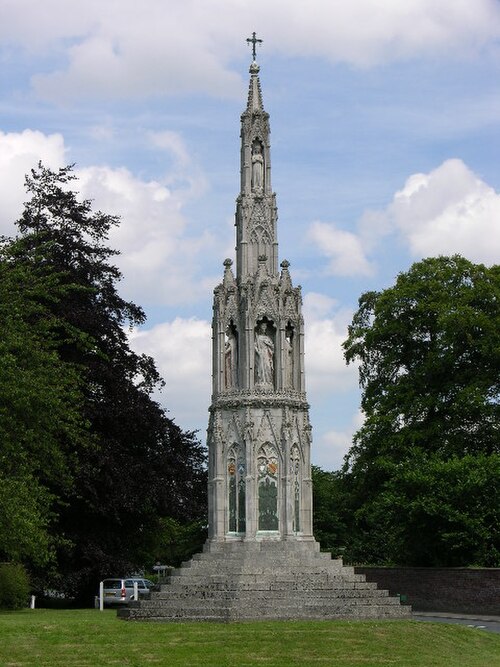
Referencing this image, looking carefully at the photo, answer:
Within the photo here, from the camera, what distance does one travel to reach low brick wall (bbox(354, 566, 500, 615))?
39844 mm

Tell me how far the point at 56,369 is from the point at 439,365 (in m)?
18.3

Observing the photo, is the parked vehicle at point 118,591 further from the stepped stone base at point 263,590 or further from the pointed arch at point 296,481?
the stepped stone base at point 263,590

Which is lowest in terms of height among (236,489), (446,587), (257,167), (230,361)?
(446,587)

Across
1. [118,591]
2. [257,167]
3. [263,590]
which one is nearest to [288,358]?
[257,167]

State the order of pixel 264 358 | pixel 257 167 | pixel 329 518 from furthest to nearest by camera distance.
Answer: pixel 329 518
pixel 257 167
pixel 264 358

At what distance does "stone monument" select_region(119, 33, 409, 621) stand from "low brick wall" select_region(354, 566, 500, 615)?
10813 mm

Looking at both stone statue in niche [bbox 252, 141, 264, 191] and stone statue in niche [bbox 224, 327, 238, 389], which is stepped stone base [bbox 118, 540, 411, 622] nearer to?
stone statue in niche [bbox 224, 327, 238, 389]

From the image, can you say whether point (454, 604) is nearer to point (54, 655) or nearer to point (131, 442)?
point (131, 442)

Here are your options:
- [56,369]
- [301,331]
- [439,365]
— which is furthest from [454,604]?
[56,369]

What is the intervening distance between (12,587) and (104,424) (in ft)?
25.1

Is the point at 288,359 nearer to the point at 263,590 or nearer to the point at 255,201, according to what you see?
the point at 255,201

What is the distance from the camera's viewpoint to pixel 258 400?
104 feet

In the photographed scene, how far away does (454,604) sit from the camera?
41.1 metres

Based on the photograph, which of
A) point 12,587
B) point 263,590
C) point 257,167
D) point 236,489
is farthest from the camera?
point 12,587
